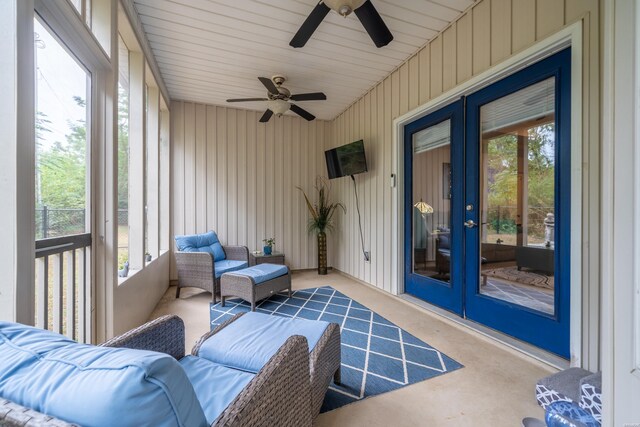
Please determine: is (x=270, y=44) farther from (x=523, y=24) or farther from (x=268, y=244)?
(x=268, y=244)

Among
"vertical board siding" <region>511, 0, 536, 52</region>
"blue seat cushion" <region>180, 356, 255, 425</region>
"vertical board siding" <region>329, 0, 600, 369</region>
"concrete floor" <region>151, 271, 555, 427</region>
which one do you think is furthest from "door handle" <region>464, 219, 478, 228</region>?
"blue seat cushion" <region>180, 356, 255, 425</region>

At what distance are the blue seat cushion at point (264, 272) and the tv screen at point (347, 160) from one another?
5.81 feet

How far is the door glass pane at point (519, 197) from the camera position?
202cm

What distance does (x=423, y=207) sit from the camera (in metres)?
3.21

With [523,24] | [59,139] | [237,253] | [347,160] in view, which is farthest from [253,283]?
[523,24]

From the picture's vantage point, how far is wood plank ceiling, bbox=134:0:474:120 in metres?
2.43

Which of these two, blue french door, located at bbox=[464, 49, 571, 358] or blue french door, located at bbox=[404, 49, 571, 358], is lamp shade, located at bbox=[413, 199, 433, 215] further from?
blue french door, located at bbox=[464, 49, 571, 358]

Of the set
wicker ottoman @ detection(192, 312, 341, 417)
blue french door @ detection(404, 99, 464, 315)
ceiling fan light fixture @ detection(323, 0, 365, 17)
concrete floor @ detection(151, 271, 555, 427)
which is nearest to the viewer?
wicker ottoman @ detection(192, 312, 341, 417)

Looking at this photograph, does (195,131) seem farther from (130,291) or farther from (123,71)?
(130,291)

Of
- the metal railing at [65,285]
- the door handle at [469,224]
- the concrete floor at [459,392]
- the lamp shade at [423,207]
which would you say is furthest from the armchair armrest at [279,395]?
the lamp shade at [423,207]

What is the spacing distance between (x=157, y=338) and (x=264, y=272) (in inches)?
78.8

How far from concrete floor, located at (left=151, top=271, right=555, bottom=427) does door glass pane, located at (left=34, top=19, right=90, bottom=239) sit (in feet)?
4.26

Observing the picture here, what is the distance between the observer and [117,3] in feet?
6.63

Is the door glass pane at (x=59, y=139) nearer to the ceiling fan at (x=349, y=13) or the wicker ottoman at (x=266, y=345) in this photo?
the wicker ottoman at (x=266, y=345)
